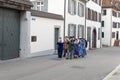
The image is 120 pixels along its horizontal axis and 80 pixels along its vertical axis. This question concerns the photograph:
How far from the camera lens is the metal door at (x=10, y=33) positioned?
20891 mm

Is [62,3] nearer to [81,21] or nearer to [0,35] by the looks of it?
[81,21]

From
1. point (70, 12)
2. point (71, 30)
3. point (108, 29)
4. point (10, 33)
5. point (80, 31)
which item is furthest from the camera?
point (108, 29)

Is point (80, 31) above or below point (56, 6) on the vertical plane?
below

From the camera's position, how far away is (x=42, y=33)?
Result: 25.9 metres

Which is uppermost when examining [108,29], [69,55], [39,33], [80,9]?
[80,9]

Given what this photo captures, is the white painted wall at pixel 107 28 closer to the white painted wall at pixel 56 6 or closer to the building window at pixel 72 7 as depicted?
the building window at pixel 72 7

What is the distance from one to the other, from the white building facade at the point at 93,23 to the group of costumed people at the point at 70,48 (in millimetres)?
16755

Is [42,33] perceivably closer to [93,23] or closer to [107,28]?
[93,23]

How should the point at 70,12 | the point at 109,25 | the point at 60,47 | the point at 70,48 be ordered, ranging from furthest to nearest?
the point at 109,25 → the point at 70,12 → the point at 70,48 → the point at 60,47

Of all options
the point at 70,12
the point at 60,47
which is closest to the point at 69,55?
the point at 60,47

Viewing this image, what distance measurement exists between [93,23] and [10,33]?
26.9 metres

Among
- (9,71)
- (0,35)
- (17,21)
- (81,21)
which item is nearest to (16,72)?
(9,71)

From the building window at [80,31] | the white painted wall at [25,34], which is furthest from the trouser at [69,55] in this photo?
the building window at [80,31]

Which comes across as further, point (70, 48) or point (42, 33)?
point (42, 33)
